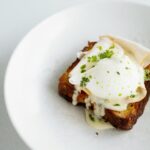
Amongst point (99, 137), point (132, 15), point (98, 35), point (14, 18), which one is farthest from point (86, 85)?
point (14, 18)

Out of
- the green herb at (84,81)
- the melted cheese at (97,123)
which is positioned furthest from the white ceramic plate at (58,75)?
the green herb at (84,81)

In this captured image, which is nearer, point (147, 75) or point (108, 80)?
point (108, 80)

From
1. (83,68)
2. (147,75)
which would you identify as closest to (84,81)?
(83,68)

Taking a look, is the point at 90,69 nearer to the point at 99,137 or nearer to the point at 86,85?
the point at 86,85

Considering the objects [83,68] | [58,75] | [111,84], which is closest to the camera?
[111,84]

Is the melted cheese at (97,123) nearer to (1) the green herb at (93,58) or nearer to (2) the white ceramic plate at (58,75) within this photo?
(2) the white ceramic plate at (58,75)

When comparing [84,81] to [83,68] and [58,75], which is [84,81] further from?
[58,75]
